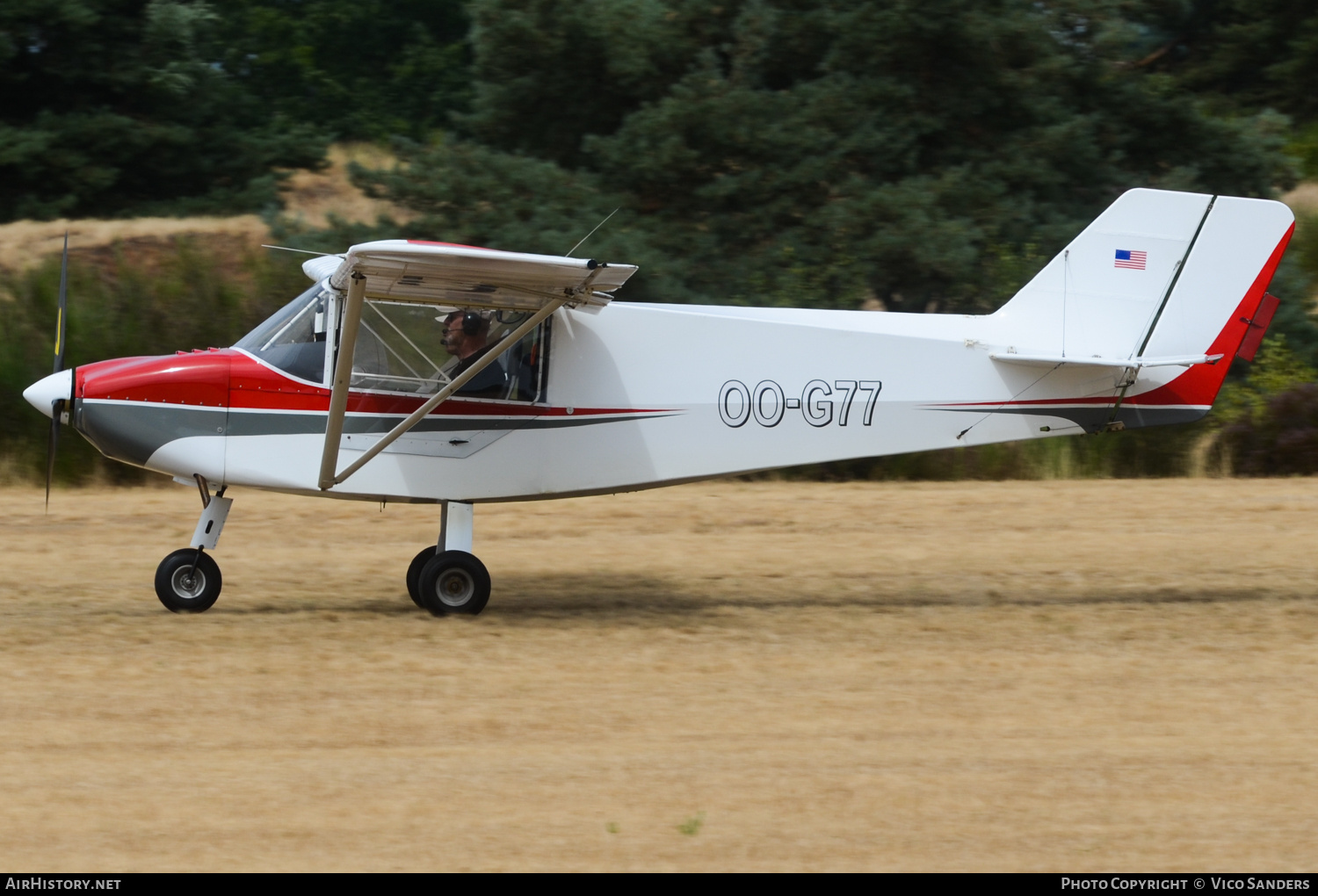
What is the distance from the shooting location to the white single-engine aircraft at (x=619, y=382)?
8250 mm

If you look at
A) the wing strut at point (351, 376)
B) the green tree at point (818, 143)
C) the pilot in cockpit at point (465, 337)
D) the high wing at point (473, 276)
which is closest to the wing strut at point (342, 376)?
the wing strut at point (351, 376)

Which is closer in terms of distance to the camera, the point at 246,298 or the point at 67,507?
the point at 67,507

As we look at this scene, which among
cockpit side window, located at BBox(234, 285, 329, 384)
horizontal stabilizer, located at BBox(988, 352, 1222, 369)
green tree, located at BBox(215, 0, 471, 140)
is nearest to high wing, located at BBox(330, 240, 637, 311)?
cockpit side window, located at BBox(234, 285, 329, 384)

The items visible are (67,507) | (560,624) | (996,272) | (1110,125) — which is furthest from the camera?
(1110,125)

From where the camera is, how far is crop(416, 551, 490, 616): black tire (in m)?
8.55

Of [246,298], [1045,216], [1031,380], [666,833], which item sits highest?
[1045,216]

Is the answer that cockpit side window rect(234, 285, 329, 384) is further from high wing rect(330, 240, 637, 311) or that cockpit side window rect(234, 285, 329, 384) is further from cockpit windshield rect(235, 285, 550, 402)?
high wing rect(330, 240, 637, 311)

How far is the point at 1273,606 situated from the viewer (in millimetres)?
9156

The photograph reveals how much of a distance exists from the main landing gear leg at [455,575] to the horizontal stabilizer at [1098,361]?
3582 millimetres

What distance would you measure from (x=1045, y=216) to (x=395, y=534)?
11504 mm

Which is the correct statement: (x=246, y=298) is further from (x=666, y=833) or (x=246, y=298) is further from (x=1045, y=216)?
(x=666, y=833)

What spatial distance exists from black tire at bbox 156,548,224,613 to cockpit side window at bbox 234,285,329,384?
4.33ft

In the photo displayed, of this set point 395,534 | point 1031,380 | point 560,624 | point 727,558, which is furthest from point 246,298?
point 1031,380

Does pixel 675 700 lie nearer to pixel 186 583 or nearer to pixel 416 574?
pixel 416 574
